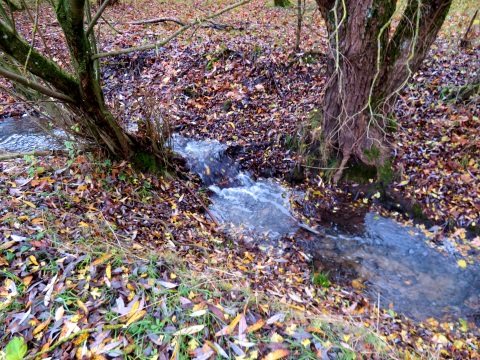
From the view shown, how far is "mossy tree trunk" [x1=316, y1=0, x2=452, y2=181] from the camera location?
146 inches

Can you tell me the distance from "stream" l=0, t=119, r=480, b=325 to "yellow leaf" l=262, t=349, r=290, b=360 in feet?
6.79

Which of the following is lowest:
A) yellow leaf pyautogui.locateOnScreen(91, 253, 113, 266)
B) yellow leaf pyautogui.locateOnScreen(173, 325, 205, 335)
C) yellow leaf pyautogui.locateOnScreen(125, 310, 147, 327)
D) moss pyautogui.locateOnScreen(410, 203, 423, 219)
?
moss pyautogui.locateOnScreen(410, 203, 423, 219)

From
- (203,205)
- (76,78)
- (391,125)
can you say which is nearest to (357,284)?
(203,205)

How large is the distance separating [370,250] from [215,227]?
2.35m

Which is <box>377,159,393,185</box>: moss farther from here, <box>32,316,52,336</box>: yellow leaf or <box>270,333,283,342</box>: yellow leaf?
<box>32,316,52,336</box>: yellow leaf

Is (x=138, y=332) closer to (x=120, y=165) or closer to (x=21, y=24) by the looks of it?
(x=120, y=165)

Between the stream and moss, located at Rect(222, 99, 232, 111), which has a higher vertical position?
moss, located at Rect(222, 99, 232, 111)

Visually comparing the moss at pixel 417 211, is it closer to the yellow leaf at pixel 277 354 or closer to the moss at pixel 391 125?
the moss at pixel 391 125

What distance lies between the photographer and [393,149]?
200 inches

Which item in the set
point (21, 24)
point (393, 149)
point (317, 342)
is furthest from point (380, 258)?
point (21, 24)

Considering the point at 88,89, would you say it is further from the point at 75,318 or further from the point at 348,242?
the point at 348,242

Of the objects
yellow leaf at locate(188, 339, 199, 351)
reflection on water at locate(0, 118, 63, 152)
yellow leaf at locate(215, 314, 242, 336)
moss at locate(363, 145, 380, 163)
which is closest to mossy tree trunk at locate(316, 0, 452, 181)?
moss at locate(363, 145, 380, 163)

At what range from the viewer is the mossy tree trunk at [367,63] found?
12.1 feet

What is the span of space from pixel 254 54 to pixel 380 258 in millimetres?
5394
